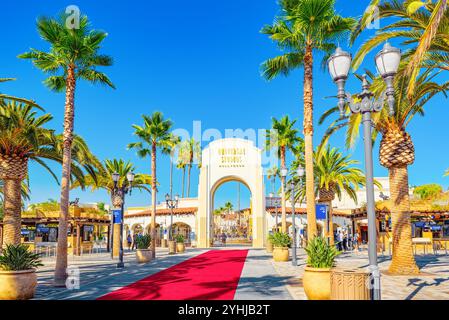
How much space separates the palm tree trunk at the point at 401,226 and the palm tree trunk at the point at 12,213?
16.4 metres

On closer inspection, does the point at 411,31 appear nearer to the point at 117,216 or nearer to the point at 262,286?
the point at 262,286

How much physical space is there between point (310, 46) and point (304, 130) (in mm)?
3621

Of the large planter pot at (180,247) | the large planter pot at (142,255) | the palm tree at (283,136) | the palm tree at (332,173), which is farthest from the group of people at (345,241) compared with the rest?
the large planter pot at (142,255)

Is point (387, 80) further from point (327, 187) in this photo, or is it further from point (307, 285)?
point (327, 187)

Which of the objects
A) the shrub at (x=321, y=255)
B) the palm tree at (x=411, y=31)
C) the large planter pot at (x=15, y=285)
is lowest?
the large planter pot at (x=15, y=285)

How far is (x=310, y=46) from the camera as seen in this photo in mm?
15570

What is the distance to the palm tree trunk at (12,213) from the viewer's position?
16797 mm

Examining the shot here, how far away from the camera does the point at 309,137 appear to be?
14891mm

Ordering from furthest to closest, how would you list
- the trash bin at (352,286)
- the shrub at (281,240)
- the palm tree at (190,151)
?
the palm tree at (190,151) < the shrub at (281,240) < the trash bin at (352,286)

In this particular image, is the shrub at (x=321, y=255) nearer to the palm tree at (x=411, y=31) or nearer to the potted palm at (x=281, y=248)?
the palm tree at (x=411, y=31)

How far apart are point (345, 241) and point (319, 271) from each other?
23615mm
